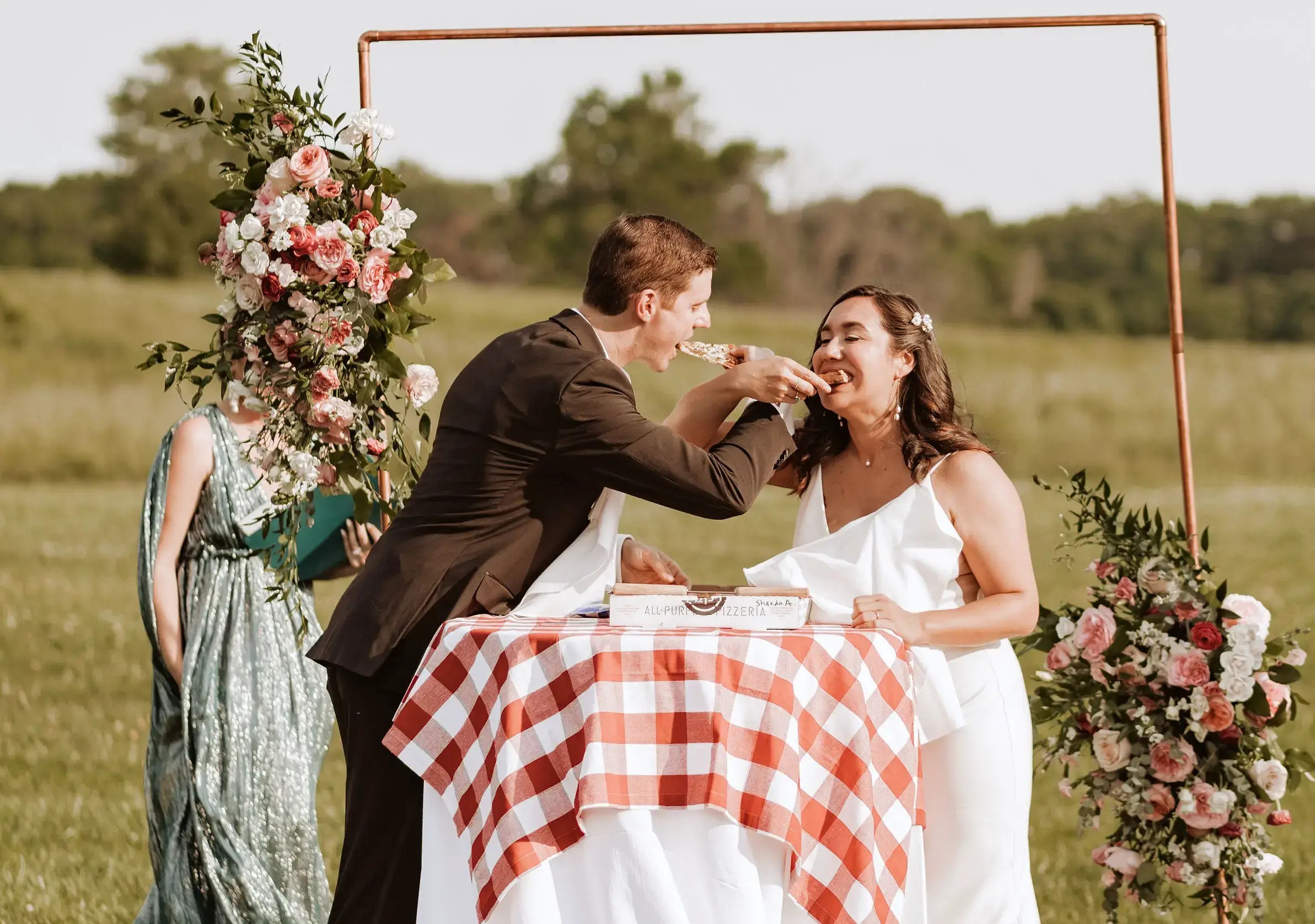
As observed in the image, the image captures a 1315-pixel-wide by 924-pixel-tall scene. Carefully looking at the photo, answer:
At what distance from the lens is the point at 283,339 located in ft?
13.6

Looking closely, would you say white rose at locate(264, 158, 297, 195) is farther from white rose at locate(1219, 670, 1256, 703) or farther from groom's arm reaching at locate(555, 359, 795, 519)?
white rose at locate(1219, 670, 1256, 703)

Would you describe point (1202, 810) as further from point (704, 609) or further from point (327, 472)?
point (327, 472)

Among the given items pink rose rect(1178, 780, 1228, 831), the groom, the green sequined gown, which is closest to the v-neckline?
the groom

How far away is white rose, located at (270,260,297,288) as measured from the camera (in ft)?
13.4

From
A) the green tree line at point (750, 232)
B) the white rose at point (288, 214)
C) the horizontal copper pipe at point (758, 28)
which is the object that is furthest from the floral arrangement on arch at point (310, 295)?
the green tree line at point (750, 232)

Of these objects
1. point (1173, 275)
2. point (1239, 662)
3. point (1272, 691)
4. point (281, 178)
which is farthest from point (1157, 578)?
point (281, 178)

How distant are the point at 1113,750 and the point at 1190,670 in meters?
0.32

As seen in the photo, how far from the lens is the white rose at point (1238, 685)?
4.16 metres

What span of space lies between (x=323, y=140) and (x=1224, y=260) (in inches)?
1130

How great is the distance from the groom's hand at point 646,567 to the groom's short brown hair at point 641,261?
575mm

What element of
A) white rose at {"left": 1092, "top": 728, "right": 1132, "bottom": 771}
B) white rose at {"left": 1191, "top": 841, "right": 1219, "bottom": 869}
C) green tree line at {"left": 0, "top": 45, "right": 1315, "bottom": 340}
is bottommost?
white rose at {"left": 1191, "top": 841, "right": 1219, "bottom": 869}

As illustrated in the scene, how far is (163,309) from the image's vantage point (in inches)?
1019

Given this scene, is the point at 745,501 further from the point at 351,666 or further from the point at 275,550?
the point at 275,550

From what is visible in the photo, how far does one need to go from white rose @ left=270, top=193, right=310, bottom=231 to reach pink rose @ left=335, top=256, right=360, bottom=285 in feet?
0.49
